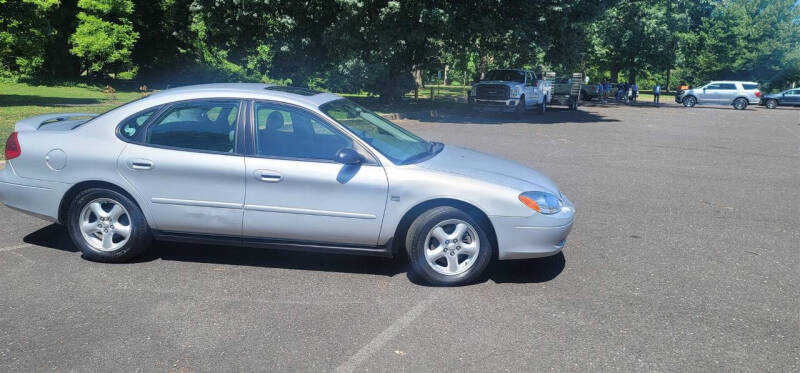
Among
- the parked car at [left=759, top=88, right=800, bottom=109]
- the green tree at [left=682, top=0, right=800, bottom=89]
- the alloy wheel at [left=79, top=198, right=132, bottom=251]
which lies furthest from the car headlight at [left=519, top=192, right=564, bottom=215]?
the green tree at [left=682, top=0, right=800, bottom=89]

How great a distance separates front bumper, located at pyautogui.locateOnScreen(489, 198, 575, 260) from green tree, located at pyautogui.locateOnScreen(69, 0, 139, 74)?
106 feet

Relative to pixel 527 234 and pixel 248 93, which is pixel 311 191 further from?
pixel 527 234

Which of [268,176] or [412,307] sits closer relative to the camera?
[412,307]

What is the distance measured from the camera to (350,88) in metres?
28.2

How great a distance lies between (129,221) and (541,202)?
3401mm

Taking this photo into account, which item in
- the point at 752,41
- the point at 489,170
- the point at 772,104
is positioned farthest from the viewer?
the point at 752,41

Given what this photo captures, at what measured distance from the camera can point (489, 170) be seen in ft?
17.1

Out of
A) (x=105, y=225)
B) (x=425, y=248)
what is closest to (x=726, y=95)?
(x=425, y=248)

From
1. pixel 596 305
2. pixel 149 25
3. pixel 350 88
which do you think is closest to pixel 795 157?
pixel 596 305

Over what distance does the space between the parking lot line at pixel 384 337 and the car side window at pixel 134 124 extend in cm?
279

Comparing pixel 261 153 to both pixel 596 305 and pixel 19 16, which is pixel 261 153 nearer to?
pixel 596 305

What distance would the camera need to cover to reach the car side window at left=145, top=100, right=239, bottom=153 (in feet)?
17.0

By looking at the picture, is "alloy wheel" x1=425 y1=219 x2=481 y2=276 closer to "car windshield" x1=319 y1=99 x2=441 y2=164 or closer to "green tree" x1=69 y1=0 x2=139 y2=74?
"car windshield" x1=319 y1=99 x2=441 y2=164

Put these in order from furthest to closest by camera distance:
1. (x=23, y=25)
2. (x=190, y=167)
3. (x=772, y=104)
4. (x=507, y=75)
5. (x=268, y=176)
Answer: (x=772, y=104) < (x=507, y=75) < (x=23, y=25) < (x=190, y=167) < (x=268, y=176)
